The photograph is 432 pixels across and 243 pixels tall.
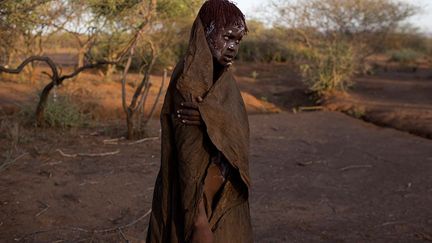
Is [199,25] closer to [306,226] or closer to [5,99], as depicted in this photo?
[306,226]

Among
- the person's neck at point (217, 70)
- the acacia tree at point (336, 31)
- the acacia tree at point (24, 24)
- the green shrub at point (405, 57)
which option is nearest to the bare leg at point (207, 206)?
the person's neck at point (217, 70)

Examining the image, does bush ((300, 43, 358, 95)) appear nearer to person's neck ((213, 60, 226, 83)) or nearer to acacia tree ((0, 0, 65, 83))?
acacia tree ((0, 0, 65, 83))

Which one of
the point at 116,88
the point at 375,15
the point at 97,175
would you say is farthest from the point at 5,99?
Answer: the point at 375,15

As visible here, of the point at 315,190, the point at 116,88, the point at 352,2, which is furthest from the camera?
the point at 352,2

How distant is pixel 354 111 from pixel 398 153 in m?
4.13

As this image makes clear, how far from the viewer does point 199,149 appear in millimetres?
1799

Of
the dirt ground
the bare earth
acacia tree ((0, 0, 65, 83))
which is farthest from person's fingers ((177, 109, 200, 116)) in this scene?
acacia tree ((0, 0, 65, 83))

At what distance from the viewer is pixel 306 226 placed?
14.7 ft

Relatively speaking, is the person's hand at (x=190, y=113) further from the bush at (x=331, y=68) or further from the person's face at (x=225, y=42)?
the bush at (x=331, y=68)

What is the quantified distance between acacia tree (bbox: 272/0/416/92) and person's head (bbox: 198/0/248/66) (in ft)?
39.9

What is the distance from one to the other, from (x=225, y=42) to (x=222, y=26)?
5 centimetres

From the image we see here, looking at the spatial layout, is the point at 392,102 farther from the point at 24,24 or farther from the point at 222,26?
the point at 222,26

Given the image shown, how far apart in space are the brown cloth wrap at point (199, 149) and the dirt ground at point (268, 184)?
209cm

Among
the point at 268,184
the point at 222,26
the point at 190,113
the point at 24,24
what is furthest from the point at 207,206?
the point at 24,24
